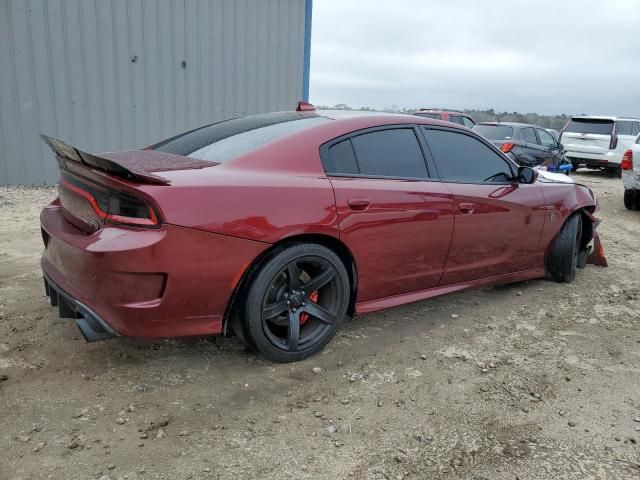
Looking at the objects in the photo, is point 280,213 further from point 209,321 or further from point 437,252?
point 437,252

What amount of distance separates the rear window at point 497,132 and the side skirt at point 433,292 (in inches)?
337

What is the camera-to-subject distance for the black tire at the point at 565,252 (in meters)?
4.59

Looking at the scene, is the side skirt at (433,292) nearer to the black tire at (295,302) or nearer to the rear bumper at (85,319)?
the black tire at (295,302)

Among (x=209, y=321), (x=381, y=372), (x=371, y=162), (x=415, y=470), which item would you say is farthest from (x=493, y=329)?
(x=209, y=321)

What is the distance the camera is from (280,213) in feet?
9.12

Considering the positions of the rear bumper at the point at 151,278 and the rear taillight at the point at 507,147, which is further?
the rear taillight at the point at 507,147

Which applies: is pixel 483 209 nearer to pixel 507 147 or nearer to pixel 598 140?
pixel 507 147

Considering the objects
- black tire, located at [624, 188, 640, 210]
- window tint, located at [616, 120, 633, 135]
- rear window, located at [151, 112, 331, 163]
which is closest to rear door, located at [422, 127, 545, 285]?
rear window, located at [151, 112, 331, 163]

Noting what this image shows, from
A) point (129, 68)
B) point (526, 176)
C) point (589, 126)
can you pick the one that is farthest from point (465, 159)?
point (589, 126)

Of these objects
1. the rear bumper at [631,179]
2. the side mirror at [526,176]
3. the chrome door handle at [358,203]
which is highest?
the side mirror at [526,176]

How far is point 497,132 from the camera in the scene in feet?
41.1

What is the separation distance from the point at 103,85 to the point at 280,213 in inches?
304

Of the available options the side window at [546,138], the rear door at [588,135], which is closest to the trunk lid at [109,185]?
the side window at [546,138]

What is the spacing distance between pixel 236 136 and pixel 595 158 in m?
14.4
